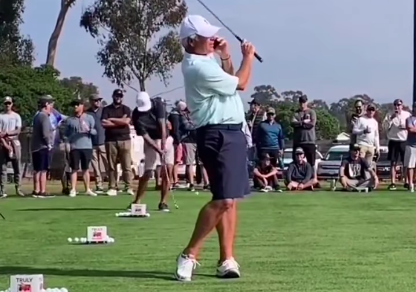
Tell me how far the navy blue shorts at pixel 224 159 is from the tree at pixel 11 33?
50.5m

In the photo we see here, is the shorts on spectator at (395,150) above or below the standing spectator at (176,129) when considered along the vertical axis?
below

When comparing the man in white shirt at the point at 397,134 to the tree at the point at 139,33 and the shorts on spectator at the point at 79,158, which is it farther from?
the tree at the point at 139,33

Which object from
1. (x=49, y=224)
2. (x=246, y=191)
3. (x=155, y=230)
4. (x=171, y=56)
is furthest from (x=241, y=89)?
(x=171, y=56)

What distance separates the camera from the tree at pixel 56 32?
51.8 m

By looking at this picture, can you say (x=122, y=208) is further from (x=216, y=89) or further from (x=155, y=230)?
(x=216, y=89)

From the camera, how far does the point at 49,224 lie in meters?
10.9

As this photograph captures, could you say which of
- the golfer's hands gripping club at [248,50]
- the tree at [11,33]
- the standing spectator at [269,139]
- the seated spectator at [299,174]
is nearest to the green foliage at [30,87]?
the tree at [11,33]

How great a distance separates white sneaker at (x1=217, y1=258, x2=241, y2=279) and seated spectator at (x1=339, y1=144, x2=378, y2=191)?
1263 cm

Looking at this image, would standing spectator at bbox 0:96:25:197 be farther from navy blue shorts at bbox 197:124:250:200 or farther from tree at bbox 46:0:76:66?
tree at bbox 46:0:76:66

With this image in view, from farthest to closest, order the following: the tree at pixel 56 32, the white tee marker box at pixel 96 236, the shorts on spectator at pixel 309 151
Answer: the tree at pixel 56 32 → the shorts on spectator at pixel 309 151 → the white tee marker box at pixel 96 236

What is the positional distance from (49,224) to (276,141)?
9505 millimetres

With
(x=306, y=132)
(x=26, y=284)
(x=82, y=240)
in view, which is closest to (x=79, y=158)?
(x=306, y=132)

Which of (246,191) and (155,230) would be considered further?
(155,230)

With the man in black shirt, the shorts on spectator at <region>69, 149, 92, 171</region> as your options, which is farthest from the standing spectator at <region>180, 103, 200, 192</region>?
the man in black shirt
